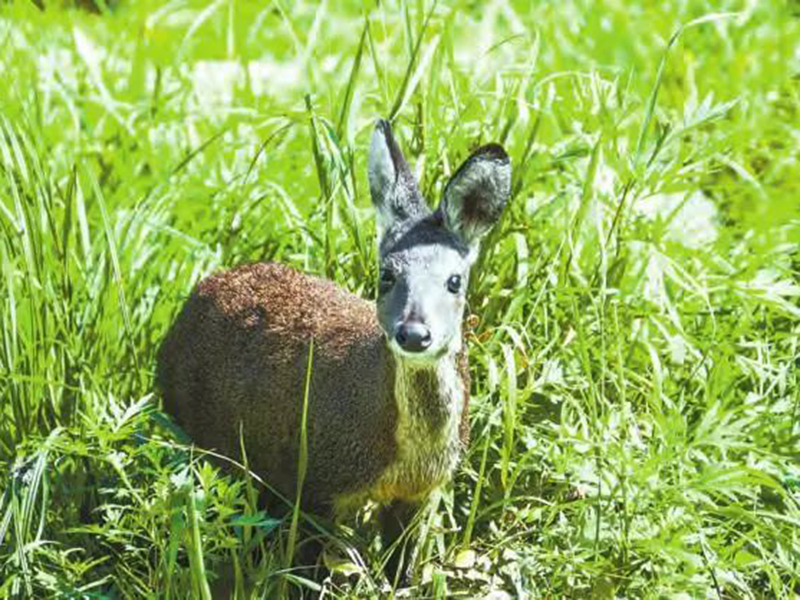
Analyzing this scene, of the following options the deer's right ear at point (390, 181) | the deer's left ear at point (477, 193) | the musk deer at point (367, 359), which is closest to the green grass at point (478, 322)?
the musk deer at point (367, 359)

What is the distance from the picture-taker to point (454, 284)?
11.9 ft

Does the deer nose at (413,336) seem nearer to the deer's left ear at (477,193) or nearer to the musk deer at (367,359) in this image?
the musk deer at (367,359)

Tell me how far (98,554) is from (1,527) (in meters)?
0.36

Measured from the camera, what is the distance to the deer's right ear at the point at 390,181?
3740 millimetres

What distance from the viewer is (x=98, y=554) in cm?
385

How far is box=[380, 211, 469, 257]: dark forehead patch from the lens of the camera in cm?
367

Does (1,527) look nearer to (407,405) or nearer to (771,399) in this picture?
(407,405)

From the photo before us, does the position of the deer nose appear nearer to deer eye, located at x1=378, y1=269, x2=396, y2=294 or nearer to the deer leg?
deer eye, located at x1=378, y1=269, x2=396, y2=294

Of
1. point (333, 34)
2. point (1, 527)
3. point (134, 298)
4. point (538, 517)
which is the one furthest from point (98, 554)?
point (333, 34)

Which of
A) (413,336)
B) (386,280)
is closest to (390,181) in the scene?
(386,280)

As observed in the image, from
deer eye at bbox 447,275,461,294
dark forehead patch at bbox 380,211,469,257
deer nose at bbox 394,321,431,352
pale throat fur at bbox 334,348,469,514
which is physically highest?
dark forehead patch at bbox 380,211,469,257

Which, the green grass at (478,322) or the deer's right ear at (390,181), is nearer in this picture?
the green grass at (478,322)

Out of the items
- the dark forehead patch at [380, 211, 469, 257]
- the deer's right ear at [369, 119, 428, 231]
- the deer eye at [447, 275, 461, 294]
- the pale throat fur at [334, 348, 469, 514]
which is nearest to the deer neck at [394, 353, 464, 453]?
the pale throat fur at [334, 348, 469, 514]

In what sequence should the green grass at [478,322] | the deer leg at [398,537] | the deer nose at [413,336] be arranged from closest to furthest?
1. the deer nose at [413,336]
2. the green grass at [478,322]
3. the deer leg at [398,537]
